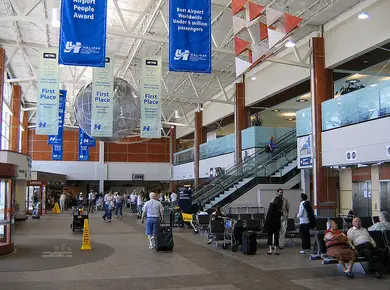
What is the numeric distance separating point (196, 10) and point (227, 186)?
1108 cm

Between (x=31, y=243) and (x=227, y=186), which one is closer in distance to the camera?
(x=31, y=243)

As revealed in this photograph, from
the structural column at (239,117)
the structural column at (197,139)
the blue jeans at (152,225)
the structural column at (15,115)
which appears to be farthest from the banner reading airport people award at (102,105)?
the structural column at (15,115)

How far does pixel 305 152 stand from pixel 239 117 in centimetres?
Answer: 872

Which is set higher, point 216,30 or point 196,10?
point 216,30

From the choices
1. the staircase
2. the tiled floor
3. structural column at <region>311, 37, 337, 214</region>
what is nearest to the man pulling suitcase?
the tiled floor

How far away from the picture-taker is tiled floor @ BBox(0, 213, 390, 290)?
7887 millimetres

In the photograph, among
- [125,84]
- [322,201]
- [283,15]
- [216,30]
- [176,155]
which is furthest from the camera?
[176,155]

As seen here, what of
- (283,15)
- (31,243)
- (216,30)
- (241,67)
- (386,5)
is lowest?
(31,243)

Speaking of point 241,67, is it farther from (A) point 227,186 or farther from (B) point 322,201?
(A) point 227,186

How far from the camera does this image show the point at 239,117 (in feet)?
91.1

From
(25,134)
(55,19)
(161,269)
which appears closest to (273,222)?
(161,269)

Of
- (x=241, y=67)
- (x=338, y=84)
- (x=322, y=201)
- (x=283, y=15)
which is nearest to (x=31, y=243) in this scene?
(x=241, y=67)

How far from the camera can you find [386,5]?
15297mm

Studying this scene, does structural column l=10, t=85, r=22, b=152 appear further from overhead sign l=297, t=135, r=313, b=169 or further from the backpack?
the backpack
